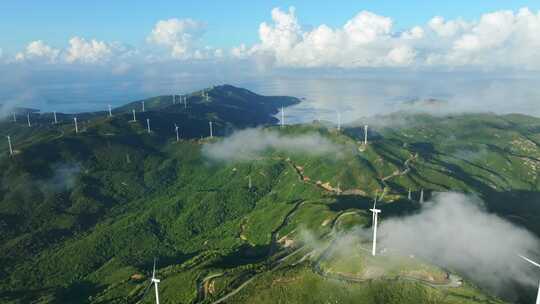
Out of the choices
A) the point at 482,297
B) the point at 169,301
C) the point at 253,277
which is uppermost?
the point at 482,297

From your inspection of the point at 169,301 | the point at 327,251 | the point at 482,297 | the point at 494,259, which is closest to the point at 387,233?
the point at 327,251

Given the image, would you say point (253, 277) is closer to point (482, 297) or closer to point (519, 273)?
point (482, 297)

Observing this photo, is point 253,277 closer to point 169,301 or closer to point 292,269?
point 292,269

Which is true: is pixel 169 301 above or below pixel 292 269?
below

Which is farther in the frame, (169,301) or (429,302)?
(169,301)

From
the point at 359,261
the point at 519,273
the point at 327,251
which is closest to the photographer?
the point at 359,261

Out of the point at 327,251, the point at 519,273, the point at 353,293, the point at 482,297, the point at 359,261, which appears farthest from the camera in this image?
the point at 327,251

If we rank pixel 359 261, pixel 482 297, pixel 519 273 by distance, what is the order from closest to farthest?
pixel 482 297
pixel 359 261
pixel 519 273

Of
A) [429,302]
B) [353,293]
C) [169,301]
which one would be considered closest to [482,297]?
[429,302]

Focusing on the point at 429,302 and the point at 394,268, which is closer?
the point at 429,302
